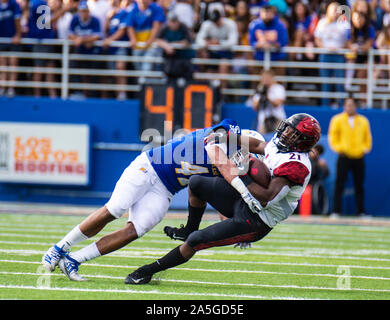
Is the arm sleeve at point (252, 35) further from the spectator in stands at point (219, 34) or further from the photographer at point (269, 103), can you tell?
the photographer at point (269, 103)

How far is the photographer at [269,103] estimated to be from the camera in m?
13.1

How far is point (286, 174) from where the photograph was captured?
6176mm

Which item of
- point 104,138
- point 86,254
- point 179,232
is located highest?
point 179,232

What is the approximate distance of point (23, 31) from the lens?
48.5 feet

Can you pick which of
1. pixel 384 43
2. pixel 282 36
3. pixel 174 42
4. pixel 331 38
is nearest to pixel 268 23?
pixel 282 36

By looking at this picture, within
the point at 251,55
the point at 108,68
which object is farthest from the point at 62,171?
the point at 251,55

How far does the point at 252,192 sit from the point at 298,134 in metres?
0.60

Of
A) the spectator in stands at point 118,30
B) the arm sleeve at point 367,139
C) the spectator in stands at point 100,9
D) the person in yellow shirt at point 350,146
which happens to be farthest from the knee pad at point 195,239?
the spectator in stands at point 100,9

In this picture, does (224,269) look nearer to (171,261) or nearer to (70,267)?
(171,261)

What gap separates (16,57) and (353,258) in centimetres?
842

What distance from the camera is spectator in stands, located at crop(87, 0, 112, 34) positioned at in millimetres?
14344

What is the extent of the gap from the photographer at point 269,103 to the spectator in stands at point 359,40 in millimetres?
1619

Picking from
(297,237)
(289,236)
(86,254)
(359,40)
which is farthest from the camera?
(359,40)
